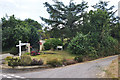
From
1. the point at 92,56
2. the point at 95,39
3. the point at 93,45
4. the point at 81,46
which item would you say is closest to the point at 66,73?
the point at 92,56

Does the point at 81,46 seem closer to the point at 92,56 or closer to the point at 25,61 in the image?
the point at 92,56

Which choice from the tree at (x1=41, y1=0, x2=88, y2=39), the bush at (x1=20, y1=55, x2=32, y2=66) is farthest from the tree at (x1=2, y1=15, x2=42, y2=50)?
the bush at (x1=20, y1=55, x2=32, y2=66)

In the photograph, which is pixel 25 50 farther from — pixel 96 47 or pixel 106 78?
pixel 106 78

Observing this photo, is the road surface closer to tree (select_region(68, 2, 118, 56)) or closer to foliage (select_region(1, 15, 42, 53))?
tree (select_region(68, 2, 118, 56))

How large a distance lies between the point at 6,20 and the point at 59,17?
1016cm

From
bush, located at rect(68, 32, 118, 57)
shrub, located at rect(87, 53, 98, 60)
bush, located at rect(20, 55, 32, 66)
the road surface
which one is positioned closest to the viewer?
the road surface

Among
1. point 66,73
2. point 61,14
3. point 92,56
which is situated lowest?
point 66,73

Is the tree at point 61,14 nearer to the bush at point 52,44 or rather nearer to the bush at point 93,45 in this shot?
the bush at point 52,44

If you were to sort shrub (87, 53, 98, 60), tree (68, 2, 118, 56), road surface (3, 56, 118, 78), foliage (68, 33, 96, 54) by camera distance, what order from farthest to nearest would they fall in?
tree (68, 2, 118, 56)
foliage (68, 33, 96, 54)
shrub (87, 53, 98, 60)
road surface (3, 56, 118, 78)

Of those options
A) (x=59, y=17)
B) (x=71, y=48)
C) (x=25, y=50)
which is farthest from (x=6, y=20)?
(x=71, y=48)

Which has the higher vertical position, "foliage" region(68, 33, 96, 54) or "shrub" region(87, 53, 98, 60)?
"foliage" region(68, 33, 96, 54)

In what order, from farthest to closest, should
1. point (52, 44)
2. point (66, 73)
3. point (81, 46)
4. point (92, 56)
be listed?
point (52, 44) < point (81, 46) < point (92, 56) < point (66, 73)

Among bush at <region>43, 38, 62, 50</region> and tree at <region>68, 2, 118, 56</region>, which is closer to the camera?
tree at <region>68, 2, 118, 56</region>

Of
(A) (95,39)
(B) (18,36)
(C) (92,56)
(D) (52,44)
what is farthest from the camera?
(D) (52,44)
